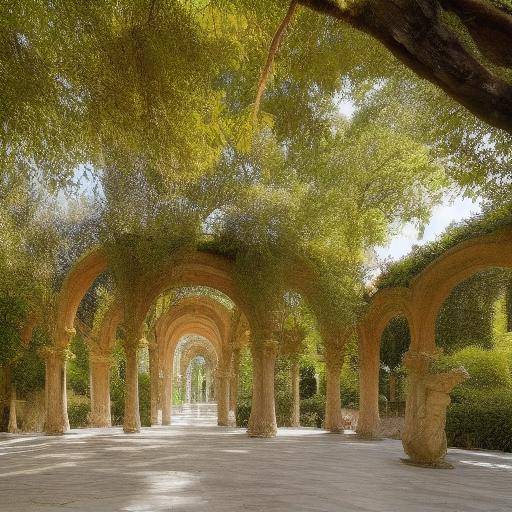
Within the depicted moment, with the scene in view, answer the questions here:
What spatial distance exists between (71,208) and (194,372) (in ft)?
146

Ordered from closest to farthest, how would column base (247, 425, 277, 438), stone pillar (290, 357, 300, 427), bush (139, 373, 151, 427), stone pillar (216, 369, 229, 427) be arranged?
1. column base (247, 425, 277, 438)
2. stone pillar (290, 357, 300, 427)
3. stone pillar (216, 369, 229, 427)
4. bush (139, 373, 151, 427)

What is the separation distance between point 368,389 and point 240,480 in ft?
31.4

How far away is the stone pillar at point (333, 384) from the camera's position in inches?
599

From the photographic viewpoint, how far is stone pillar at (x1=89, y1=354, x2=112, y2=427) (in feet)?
57.4

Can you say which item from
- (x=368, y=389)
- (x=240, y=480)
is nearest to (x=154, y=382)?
(x=368, y=389)

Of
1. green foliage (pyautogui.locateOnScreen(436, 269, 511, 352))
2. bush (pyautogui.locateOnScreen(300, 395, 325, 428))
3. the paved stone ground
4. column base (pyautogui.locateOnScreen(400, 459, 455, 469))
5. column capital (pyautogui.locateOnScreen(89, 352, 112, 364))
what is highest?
green foliage (pyautogui.locateOnScreen(436, 269, 511, 352))

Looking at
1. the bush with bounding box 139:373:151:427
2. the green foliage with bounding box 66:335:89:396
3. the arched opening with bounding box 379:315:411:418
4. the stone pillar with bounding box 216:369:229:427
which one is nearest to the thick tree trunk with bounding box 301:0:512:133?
the stone pillar with bounding box 216:369:229:427

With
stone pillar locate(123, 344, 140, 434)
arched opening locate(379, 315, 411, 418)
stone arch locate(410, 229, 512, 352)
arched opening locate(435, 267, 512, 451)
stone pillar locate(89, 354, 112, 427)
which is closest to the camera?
stone arch locate(410, 229, 512, 352)

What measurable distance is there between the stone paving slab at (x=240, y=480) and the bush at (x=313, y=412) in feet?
34.2

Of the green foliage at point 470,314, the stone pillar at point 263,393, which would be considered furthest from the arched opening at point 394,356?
the stone pillar at point 263,393

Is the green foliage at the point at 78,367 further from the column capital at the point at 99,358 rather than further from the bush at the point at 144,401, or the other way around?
the column capital at the point at 99,358

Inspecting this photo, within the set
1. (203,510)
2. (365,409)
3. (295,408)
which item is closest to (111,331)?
(295,408)

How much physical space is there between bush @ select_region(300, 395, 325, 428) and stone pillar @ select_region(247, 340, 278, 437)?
24.8 ft

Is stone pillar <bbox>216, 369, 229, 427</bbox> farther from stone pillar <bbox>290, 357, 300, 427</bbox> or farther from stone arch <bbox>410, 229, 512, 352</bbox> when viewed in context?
stone arch <bbox>410, 229, 512, 352</bbox>
